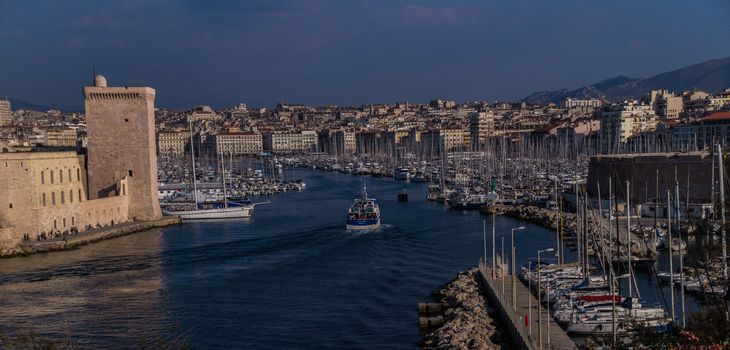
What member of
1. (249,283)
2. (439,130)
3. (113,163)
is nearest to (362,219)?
(249,283)

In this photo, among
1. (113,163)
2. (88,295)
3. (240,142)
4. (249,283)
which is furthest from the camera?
(240,142)

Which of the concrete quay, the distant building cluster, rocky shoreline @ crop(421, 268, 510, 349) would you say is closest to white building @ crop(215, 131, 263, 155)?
the distant building cluster

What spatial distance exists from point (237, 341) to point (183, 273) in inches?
187

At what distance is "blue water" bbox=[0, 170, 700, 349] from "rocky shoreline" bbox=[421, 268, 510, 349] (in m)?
0.40

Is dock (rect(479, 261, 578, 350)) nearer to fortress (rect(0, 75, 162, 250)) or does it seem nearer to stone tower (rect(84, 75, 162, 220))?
fortress (rect(0, 75, 162, 250))

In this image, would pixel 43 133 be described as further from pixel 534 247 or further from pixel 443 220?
pixel 534 247

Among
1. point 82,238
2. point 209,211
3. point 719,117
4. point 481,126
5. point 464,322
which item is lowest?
point 464,322

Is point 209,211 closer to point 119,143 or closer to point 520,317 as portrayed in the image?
point 119,143

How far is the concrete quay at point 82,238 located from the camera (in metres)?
17.3

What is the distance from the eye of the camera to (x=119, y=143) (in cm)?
2197

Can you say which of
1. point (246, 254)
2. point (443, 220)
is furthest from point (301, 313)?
point (443, 220)

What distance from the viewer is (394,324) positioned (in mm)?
11102

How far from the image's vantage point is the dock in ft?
30.2

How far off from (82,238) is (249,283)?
6.27m
